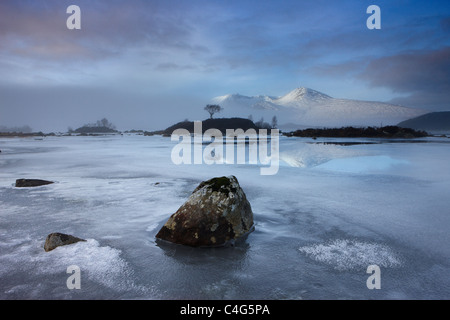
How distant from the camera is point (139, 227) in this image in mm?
4988

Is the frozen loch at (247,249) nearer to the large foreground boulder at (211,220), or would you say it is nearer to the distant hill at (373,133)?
the large foreground boulder at (211,220)

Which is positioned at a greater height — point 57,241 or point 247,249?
point 57,241

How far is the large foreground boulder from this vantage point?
4.26 metres

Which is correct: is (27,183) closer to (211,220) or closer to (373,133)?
(211,220)

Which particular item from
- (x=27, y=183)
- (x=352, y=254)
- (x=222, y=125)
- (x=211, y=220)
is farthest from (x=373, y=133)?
(x=222, y=125)

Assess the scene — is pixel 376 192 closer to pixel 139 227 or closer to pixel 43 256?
pixel 139 227

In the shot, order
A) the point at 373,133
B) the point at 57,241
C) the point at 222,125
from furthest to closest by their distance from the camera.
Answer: the point at 222,125 → the point at 373,133 → the point at 57,241

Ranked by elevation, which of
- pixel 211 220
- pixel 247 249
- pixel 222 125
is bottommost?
pixel 247 249

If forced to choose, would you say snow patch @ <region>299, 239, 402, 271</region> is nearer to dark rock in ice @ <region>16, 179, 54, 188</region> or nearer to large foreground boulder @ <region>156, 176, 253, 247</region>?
large foreground boulder @ <region>156, 176, 253, 247</region>

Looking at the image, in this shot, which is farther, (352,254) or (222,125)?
(222,125)

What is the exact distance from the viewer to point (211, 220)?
4395 millimetres
